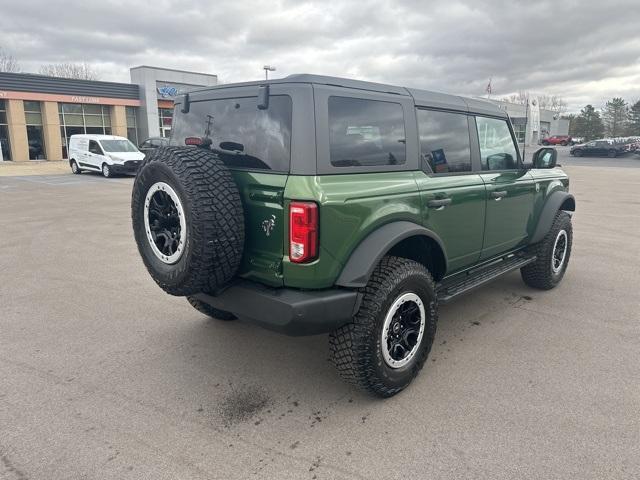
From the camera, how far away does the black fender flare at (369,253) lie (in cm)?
272

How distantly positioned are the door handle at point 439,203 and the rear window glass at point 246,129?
1130 millimetres

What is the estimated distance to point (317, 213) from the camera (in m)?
2.57

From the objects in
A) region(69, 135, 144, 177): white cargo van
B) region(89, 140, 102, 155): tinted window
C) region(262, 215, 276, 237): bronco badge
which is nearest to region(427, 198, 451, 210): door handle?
region(262, 215, 276, 237): bronco badge

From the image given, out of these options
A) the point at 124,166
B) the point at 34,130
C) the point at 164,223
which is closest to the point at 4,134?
the point at 34,130

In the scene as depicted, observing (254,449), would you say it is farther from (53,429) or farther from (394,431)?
(53,429)

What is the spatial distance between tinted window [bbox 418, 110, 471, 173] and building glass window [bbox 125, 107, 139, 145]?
112ft

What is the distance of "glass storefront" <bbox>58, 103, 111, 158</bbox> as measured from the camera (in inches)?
1202

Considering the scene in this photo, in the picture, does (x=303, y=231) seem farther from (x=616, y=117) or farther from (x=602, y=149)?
(x=616, y=117)

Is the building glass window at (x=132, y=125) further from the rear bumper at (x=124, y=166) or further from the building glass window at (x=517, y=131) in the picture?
the building glass window at (x=517, y=131)

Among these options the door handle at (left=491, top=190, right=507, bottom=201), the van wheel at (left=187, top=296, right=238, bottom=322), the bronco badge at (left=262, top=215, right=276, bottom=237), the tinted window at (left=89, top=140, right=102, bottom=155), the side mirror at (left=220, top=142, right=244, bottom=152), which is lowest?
the van wheel at (left=187, top=296, right=238, bottom=322)

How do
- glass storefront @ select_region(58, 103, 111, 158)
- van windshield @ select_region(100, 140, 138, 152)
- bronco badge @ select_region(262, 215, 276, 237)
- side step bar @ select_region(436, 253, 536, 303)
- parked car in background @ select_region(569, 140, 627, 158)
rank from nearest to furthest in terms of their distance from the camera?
bronco badge @ select_region(262, 215, 276, 237) → side step bar @ select_region(436, 253, 536, 303) → van windshield @ select_region(100, 140, 138, 152) → glass storefront @ select_region(58, 103, 111, 158) → parked car in background @ select_region(569, 140, 627, 158)

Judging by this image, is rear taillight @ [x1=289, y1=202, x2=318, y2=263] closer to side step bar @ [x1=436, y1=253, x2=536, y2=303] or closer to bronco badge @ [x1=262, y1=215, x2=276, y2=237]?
bronco badge @ [x1=262, y1=215, x2=276, y2=237]

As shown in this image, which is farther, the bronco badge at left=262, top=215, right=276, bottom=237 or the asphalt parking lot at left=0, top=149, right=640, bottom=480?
the bronco badge at left=262, top=215, right=276, bottom=237


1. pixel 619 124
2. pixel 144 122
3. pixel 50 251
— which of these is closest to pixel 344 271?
pixel 50 251
